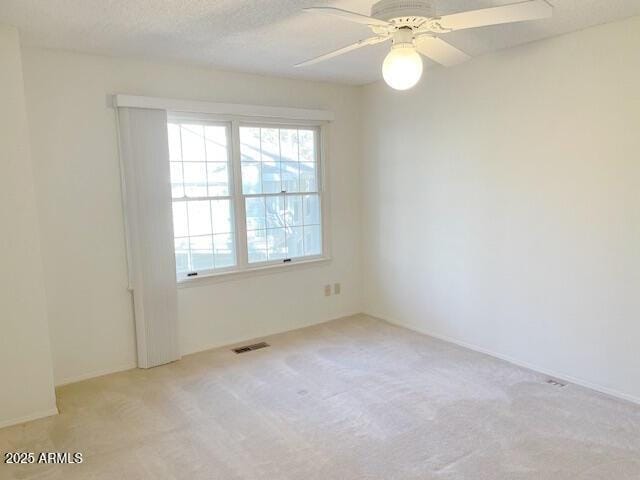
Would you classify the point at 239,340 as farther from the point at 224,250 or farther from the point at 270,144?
the point at 270,144

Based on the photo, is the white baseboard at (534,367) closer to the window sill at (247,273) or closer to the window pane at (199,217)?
the window sill at (247,273)

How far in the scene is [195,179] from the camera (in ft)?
13.2

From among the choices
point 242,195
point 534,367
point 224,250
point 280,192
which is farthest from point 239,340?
point 534,367

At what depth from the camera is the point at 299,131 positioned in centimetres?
461

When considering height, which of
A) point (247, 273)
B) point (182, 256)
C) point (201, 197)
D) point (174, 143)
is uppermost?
point (174, 143)

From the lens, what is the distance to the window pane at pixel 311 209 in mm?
4746

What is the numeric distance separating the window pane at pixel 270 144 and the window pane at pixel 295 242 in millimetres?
708

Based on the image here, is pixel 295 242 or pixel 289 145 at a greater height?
pixel 289 145

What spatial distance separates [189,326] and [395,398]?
1.87 metres

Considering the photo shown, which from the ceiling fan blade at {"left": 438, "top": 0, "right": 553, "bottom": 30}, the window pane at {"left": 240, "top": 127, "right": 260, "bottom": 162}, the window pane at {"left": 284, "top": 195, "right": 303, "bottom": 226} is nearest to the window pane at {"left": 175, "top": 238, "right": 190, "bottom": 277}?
the window pane at {"left": 240, "top": 127, "right": 260, "bottom": 162}

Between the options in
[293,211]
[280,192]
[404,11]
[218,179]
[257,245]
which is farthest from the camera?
[293,211]

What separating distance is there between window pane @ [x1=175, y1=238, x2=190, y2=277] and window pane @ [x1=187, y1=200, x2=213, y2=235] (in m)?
0.11

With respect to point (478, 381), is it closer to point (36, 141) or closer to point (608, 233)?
point (608, 233)

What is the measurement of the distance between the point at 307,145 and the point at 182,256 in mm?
1630
